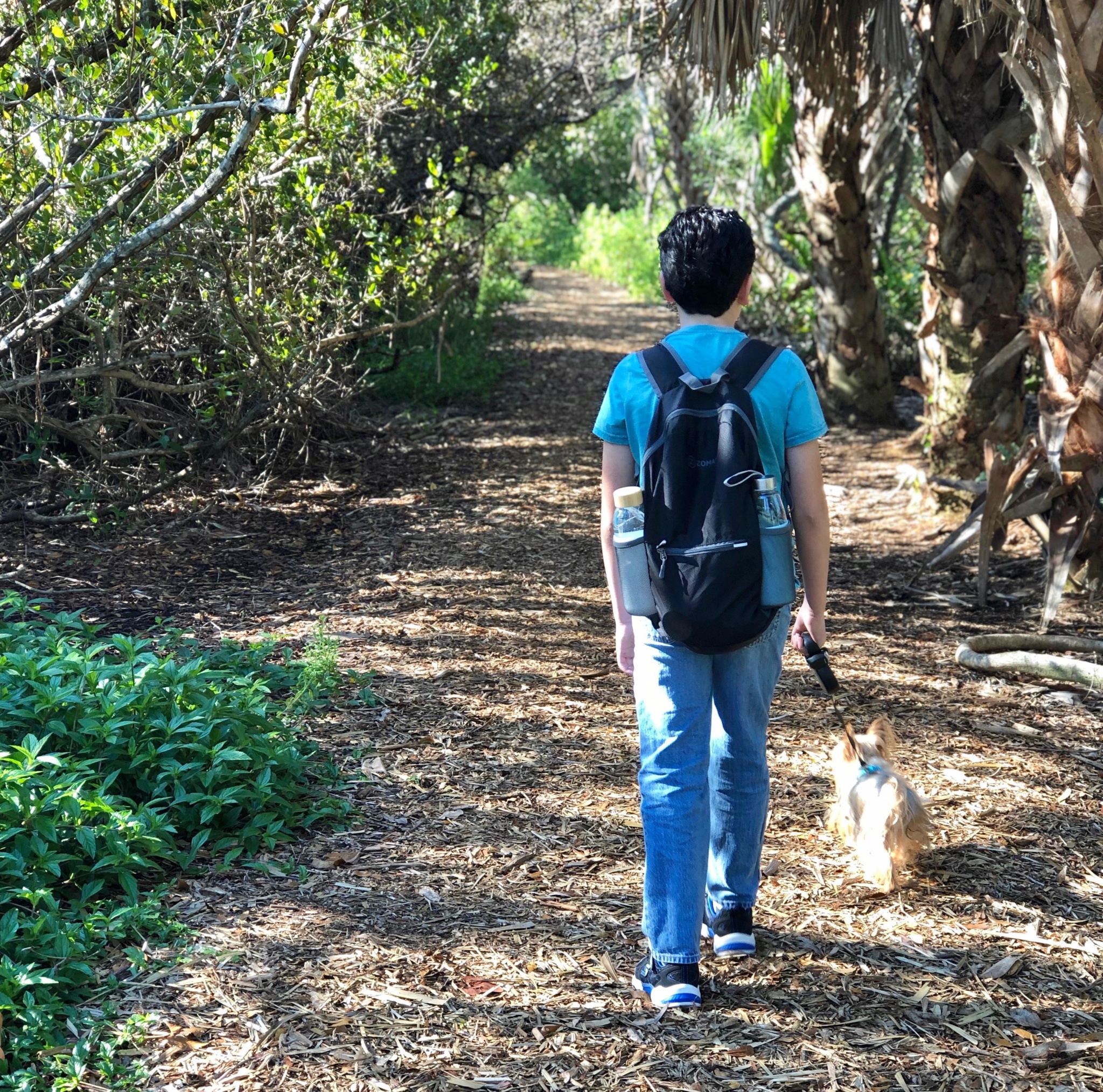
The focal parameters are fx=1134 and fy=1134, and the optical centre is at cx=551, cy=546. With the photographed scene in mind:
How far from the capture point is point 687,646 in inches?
92.3

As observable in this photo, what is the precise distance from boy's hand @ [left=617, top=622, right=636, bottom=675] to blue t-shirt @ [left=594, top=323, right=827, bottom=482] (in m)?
0.40

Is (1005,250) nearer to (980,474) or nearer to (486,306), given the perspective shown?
(980,474)

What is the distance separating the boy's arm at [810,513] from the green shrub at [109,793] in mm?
1689

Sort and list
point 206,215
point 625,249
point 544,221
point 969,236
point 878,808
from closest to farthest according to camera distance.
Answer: point 878,808 → point 206,215 → point 969,236 → point 625,249 → point 544,221

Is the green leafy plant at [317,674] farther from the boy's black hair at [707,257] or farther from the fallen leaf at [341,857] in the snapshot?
the boy's black hair at [707,257]

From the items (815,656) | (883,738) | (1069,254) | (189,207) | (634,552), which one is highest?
(189,207)

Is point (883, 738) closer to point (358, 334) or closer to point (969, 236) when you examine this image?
point (969, 236)

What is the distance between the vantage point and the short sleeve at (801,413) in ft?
7.80

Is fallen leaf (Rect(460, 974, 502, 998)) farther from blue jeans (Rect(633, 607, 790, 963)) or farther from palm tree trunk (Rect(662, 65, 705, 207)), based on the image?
palm tree trunk (Rect(662, 65, 705, 207))

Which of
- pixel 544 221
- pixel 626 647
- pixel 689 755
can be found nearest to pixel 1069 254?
pixel 626 647

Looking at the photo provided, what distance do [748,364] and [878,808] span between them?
1298mm

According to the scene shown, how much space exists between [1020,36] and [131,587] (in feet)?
14.6

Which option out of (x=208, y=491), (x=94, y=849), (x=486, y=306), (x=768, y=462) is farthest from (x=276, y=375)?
(x=486, y=306)

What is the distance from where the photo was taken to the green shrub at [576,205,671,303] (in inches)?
749
